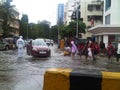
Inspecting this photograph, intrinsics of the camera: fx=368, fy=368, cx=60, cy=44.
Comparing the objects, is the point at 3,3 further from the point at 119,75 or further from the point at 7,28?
the point at 119,75

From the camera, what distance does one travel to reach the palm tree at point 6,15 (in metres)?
82.9

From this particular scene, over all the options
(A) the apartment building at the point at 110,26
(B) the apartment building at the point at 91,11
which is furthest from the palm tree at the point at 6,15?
(A) the apartment building at the point at 110,26

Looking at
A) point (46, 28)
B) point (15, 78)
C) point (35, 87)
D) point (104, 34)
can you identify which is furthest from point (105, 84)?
point (46, 28)

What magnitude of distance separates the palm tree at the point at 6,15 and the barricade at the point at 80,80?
75486 millimetres

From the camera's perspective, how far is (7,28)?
85.8 metres

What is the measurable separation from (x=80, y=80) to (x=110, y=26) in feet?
122

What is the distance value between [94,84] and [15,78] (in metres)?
7.60

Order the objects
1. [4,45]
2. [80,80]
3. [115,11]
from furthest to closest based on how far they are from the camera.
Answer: [115,11]
[4,45]
[80,80]

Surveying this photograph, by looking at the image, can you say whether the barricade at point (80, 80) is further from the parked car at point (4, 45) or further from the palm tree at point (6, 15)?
the palm tree at point (6, 15)

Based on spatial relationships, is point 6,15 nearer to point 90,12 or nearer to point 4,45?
point 90,12

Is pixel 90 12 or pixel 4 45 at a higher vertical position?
pixel 90 12

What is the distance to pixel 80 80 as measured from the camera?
710 cm

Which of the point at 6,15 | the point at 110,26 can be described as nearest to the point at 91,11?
the point at 6,15

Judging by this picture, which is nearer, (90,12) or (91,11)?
(90,12)
